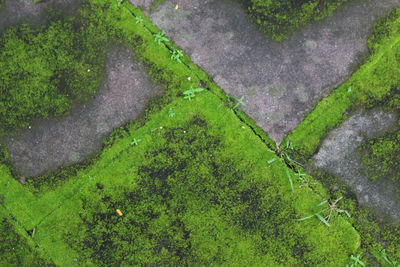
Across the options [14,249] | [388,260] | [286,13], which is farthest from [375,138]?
[14,249]

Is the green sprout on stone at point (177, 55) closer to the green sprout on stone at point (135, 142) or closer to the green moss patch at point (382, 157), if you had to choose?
the green sprout on stone at point (135, 142)

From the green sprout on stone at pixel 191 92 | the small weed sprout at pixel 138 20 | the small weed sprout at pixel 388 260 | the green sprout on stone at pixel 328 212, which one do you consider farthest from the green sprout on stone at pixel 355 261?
the small weed sprout at pixel 138 20

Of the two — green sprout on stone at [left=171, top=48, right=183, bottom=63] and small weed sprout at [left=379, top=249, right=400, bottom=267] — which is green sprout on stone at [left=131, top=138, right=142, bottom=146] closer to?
green sprout on stone at [left=171, top=48, right=183, bottom=63]

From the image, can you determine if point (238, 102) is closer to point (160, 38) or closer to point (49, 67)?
point (160, 38)

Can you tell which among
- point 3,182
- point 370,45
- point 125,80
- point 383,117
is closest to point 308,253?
point 383,117

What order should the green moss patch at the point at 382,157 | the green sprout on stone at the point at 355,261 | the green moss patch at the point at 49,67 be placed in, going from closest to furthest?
the green sprout on stone at the point at 355,261 → the green moss patch at the point at 382,157 → the green moss patch at the point at 49,67
